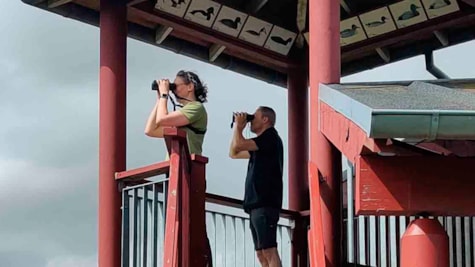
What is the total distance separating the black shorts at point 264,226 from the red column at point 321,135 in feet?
3.57

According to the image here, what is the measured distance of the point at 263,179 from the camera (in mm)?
7289

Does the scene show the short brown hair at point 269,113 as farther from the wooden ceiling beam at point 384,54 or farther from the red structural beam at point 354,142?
the wooden ceiling beam at point 384,54

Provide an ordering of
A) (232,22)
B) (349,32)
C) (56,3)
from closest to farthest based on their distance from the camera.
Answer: (56,3) → (232,22) → (349,32)

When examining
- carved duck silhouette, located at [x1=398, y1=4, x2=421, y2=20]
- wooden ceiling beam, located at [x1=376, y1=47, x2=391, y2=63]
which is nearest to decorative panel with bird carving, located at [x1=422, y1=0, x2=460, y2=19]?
carved duck silhouette, located at [x1=398, y1=4, x2=421, y2=20]

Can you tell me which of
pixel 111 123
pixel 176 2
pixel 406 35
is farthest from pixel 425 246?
pixel 406 35

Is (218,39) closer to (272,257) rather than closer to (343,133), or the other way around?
(272,257)

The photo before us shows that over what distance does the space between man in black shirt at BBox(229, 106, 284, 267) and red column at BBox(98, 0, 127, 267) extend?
4.46 feet

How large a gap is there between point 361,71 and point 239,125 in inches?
159

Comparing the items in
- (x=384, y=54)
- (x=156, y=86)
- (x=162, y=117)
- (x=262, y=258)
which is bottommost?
(x=262, y=258)

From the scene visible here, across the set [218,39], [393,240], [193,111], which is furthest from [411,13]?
[193,111]

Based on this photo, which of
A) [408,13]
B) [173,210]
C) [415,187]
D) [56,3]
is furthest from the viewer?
[408,13]

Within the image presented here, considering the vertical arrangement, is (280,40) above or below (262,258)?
above

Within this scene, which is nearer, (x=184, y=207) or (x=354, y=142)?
(x=354, y=142)

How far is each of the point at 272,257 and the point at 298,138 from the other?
11.3ft
